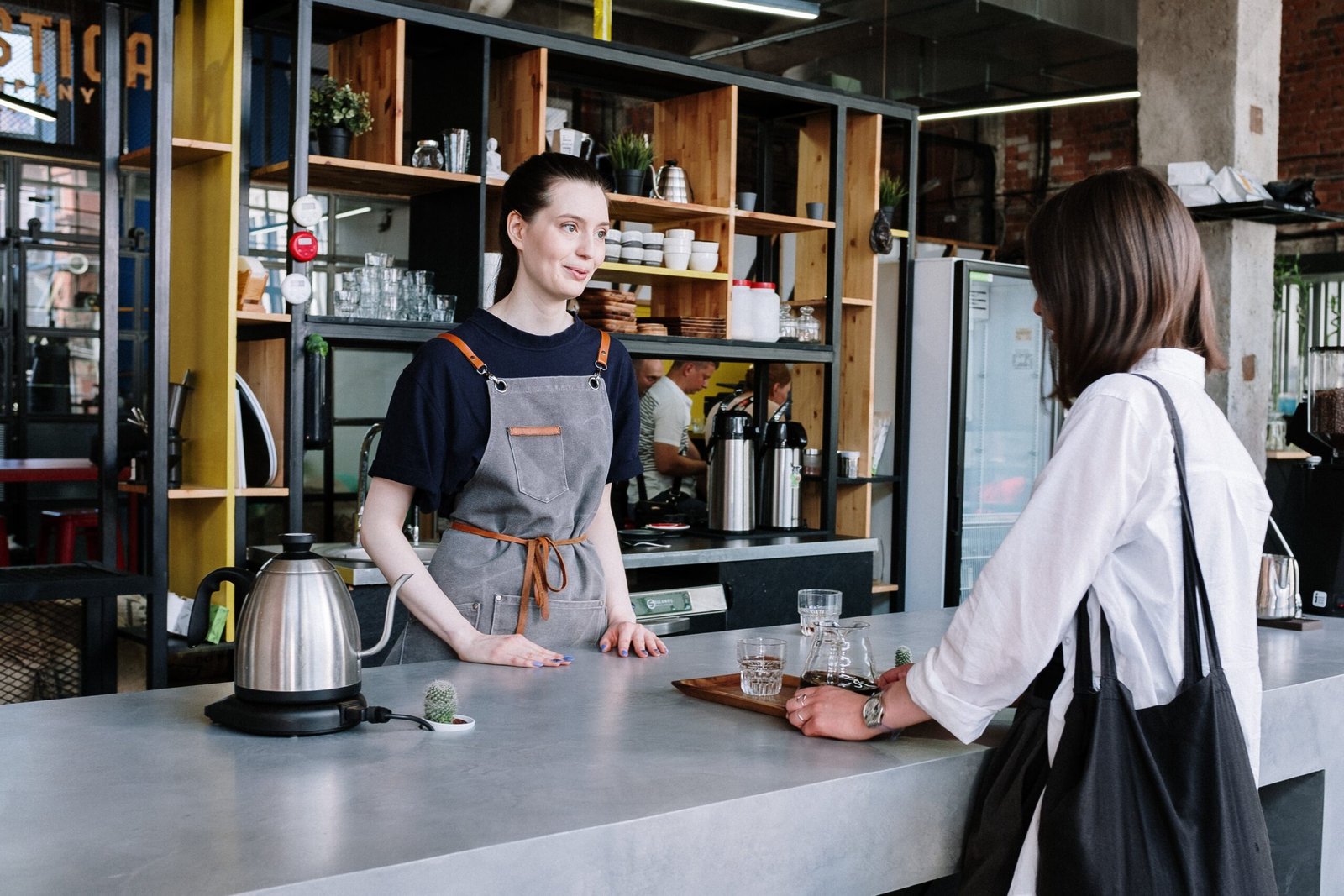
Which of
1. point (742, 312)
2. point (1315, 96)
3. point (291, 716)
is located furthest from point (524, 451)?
point (1315, 96)

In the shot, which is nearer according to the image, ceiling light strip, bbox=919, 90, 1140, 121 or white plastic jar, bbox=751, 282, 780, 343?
white plastic jar, bbox=751, 282, 780, 343

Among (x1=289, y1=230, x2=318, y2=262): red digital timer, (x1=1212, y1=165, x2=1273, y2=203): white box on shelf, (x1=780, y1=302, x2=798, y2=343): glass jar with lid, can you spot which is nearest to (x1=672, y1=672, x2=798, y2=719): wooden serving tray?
(x1=289, y1=230, x2=318, y2=262): red digital timer

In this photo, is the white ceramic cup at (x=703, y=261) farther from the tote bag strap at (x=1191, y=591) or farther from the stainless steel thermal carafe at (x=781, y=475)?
the tote bag strap at (x=1191, y=591)

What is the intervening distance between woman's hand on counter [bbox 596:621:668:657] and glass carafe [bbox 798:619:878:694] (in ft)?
1.42

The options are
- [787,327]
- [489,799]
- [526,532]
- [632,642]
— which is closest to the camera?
[489,799]

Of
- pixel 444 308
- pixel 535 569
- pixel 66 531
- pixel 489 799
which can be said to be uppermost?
pixel 444 308

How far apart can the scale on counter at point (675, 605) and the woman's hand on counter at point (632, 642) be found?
1.73m

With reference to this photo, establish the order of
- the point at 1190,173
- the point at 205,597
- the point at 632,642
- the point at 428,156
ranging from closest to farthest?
the point at 205,597 < the point at 632,642 < the point at 428,156 < the point at 1190,173

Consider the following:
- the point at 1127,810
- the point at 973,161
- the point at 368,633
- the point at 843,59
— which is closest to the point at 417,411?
the point at 1127,810

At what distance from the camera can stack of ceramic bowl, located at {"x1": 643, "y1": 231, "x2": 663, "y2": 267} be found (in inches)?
178

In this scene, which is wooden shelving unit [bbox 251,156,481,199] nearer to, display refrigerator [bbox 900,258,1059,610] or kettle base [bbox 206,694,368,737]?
display refrigerator [bbox 900,258,1059,610]

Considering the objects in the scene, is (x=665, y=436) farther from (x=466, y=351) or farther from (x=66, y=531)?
(x=466, y=351)

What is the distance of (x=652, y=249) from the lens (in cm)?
454

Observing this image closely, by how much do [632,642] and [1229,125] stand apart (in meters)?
4.23
